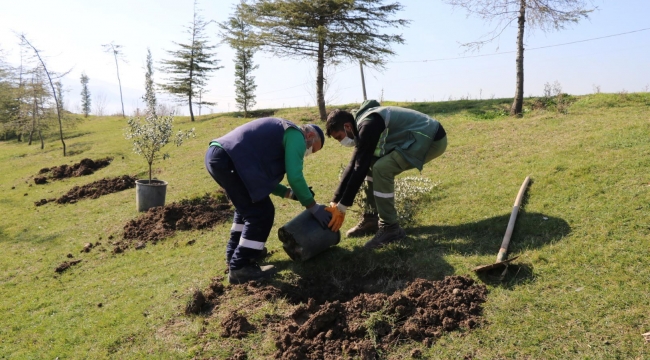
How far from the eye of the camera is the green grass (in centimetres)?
354

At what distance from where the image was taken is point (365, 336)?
3725 mm

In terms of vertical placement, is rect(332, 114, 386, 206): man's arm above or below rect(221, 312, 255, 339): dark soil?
above

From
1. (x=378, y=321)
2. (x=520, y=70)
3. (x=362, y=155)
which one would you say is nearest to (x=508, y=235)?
(x=362, y=155)

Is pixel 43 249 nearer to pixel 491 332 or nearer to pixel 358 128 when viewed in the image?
pixel 358 128

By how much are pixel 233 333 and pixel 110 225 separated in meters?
6.39

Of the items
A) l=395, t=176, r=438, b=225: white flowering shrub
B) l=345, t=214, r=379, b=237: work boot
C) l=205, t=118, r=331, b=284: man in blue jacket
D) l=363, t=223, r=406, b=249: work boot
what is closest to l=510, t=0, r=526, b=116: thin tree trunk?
l=395, t=176, r=438, b=225: white flowering shrub

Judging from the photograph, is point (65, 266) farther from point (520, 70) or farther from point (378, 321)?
point (520, 70)

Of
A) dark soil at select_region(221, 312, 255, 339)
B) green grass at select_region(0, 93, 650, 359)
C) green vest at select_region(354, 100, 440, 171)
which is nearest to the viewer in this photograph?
green grass at select_region(0, 93, 650, 359)

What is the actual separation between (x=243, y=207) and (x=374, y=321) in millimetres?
1914

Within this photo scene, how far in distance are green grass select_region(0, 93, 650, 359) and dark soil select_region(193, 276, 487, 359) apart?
112 millimetres

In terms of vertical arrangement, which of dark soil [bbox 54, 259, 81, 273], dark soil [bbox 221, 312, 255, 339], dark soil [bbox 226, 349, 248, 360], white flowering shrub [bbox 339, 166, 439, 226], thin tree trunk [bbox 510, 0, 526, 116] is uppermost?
thin tree trunk [bbox 510, 0, 526, 116]

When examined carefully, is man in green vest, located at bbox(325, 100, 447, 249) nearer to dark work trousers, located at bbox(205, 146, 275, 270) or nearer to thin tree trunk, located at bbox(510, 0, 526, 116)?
dark work trousers, located at bbox(205, 146, 275, 270)

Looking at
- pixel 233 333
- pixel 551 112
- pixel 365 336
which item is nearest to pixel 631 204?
pixel 365 336

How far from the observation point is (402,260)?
5.02 m
